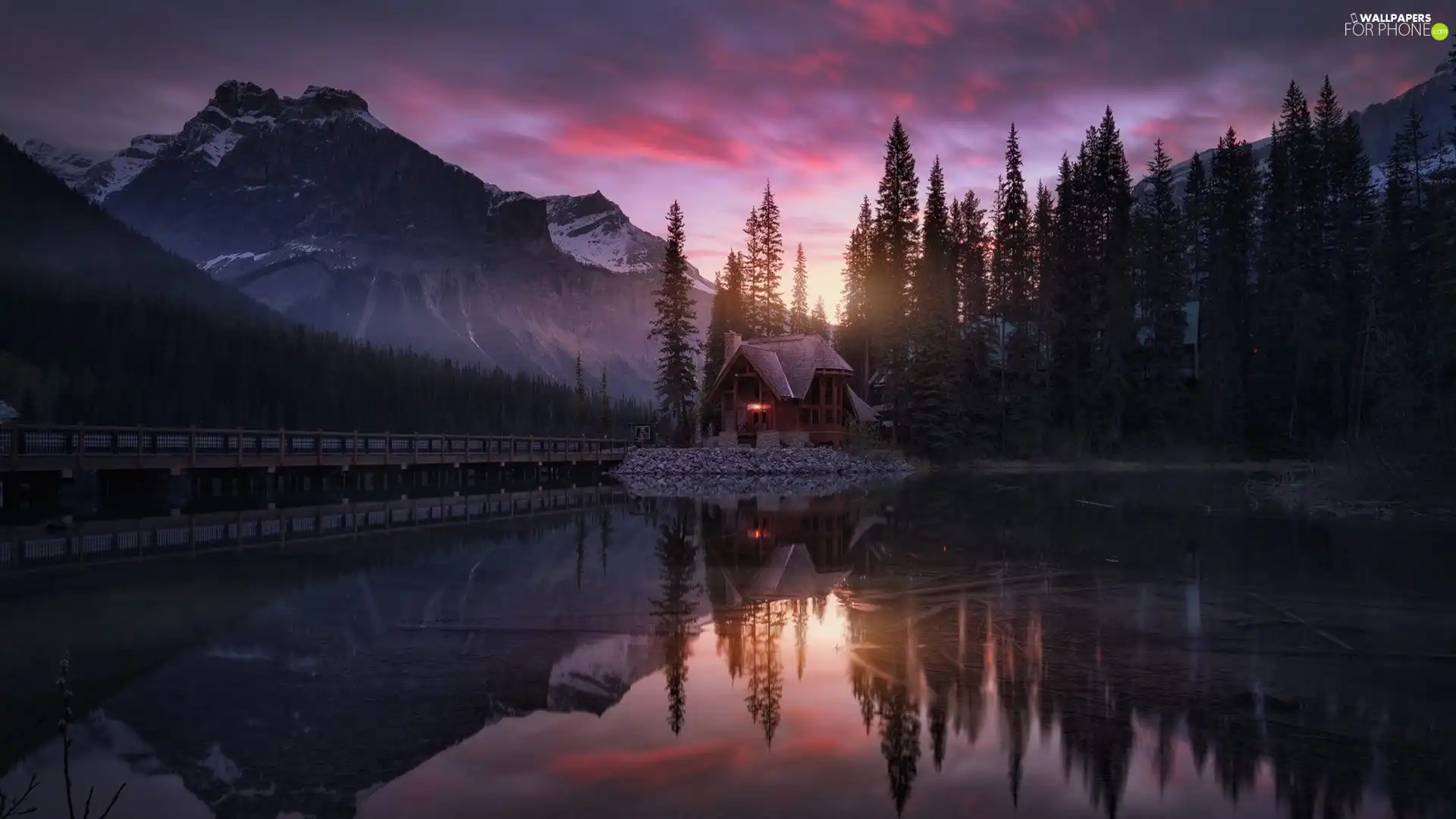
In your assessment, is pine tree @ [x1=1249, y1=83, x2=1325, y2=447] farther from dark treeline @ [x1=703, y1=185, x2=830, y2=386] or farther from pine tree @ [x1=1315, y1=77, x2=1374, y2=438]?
dark treeline @ [x1=703, y1=185, x2=830, y2=386]

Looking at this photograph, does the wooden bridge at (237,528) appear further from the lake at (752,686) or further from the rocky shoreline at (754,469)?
the rocky shoreline at (754,469)

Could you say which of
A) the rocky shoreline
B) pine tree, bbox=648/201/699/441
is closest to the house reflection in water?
the rocky shoreline

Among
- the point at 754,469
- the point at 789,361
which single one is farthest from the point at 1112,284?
the point at 754,469

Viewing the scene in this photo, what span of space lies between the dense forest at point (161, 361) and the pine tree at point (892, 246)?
27.5 metres

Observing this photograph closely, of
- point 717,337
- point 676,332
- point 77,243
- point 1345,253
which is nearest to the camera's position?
point 1345,253

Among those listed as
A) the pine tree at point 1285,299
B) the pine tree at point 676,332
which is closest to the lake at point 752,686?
the pine tree at point 1285,299

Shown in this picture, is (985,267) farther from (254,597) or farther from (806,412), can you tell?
(254,597)

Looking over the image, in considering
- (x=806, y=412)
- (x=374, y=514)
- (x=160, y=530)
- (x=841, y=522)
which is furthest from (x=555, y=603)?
(x=806, y=412)

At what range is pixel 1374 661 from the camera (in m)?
11.2

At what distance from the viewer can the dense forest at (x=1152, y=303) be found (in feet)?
196

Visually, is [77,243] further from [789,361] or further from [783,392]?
[783,392]

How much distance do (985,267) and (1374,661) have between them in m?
74.3

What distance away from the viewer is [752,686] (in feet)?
34.6

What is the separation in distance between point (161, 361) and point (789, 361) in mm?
57131
